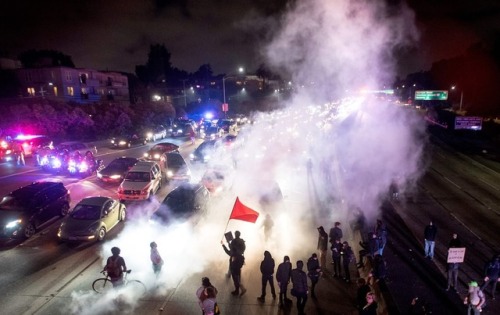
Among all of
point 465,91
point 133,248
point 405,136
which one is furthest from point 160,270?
point 465,91

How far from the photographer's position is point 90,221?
12.5 meters

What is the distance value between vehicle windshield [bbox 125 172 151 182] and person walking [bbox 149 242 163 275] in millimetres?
8037

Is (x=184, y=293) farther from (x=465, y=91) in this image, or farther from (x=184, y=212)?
(x=465, y=91)

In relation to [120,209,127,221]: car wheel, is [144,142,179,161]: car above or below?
above

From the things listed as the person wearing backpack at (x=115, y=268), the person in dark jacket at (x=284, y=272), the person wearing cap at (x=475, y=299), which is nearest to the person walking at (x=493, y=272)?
the person wearing cap at (x=475, y=299)

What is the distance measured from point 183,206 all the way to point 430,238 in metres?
9.04


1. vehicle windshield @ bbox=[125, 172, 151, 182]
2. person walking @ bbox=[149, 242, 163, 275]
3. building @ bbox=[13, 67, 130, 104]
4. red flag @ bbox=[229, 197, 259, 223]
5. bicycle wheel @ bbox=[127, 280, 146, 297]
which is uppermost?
building @ bbox=[13, 67, 130, 104]

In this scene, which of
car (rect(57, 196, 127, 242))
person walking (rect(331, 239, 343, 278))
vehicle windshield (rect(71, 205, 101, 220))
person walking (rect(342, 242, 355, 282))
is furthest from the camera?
vehicle windshield (rect(71, 205, 101, 220))

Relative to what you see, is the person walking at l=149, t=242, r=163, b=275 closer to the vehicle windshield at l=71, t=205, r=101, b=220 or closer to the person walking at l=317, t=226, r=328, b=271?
the vehicle windshield at l=71, t=205, r=101, b=220

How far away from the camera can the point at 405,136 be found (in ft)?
131

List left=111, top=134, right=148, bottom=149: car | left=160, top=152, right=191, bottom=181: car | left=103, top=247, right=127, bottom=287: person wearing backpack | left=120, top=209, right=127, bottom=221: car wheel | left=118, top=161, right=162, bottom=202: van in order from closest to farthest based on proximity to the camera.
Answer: left=103, top=247, right=127, bottom=287: person wearing backpack < left=120, top=209, right=127, bottom=221: car wheel < left=118, top=161, right=162, bottom=202: van < left=160, top=152, right=191, bottom=181: car < left=111, top=134, right=148, bottom=149: car

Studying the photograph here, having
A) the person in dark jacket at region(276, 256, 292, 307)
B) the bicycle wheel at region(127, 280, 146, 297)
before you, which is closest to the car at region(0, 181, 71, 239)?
the bicycle wheel at region(127, 280, 146, 297)

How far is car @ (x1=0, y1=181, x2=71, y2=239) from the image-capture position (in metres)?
12.4

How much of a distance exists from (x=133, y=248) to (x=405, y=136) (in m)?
36.0
